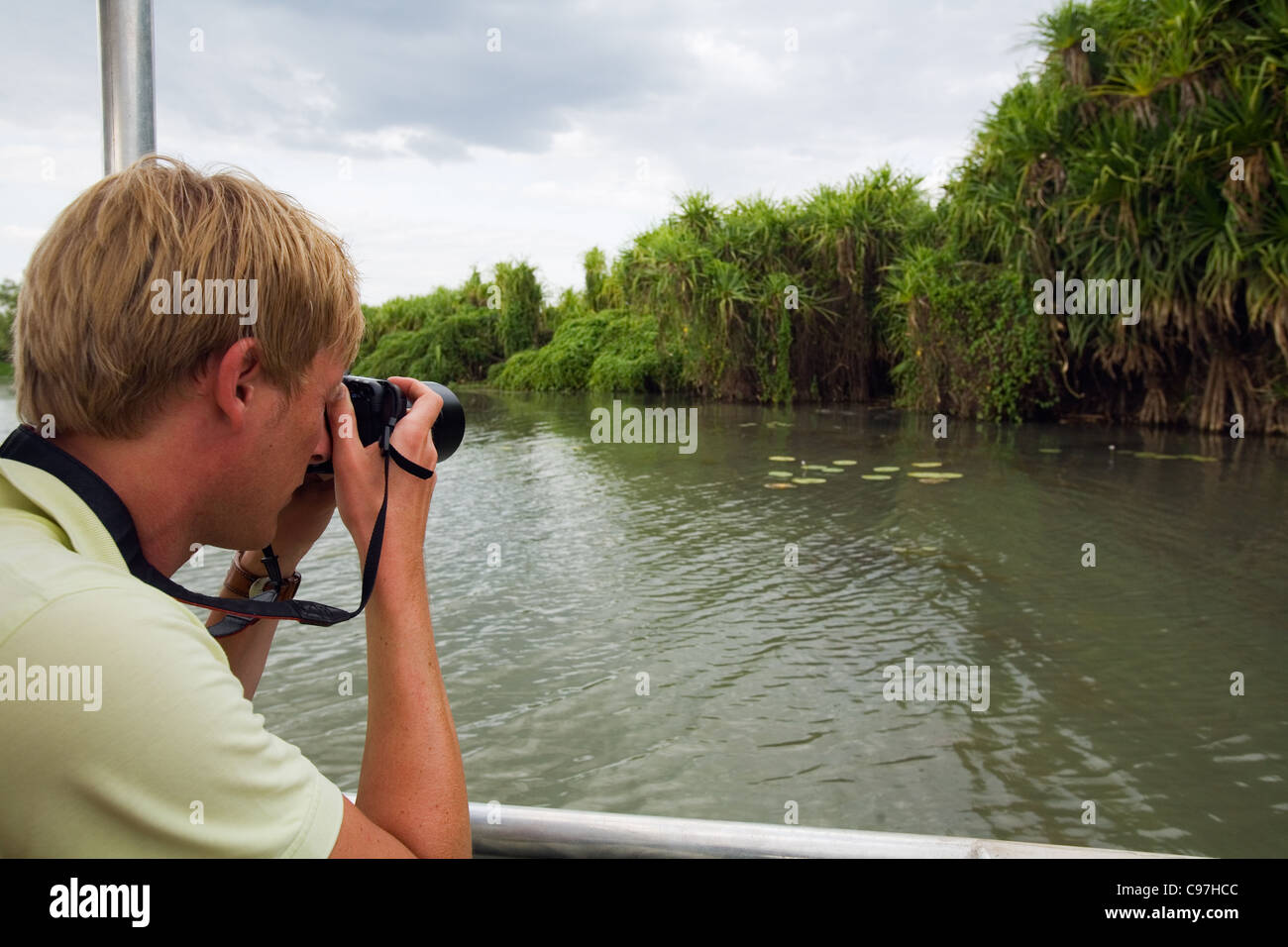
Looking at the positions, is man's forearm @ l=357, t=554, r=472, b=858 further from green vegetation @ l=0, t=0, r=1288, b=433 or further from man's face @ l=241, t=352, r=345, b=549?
green vegetation @ l=0, t=0, r=1288, b=433

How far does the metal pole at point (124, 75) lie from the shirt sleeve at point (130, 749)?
1173mm

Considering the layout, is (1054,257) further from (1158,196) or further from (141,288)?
(141,288)

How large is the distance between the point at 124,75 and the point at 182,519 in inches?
40.5

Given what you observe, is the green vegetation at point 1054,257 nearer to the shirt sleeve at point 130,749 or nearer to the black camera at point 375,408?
the black camera at point 375,408

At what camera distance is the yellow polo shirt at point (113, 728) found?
59 cm

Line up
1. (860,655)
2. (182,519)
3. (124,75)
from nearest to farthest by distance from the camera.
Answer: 1. (182,519)
2. (124,75)
3. (860,655)

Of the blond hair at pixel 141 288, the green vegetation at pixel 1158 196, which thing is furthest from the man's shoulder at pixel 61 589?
the green vegetation at pixel 1158 196

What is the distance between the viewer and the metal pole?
1510mm

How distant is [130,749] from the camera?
1.96 feet

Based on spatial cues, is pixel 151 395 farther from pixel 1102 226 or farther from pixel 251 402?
pixel 1102 226

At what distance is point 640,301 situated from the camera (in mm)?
14633

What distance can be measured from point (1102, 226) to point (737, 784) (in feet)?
28.5

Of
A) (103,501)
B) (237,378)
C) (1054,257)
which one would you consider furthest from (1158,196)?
(103,501)
